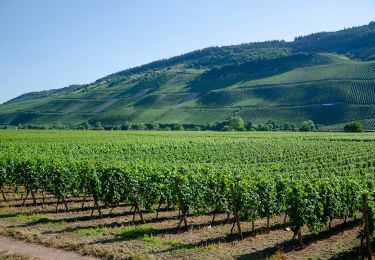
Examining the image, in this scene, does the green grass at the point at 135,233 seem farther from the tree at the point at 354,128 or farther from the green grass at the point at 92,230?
the tree at the point at 354,128

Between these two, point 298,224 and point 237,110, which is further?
point 237,110

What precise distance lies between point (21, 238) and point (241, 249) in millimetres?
8824

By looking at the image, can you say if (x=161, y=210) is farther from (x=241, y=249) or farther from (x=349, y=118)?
(x=349, y=118)

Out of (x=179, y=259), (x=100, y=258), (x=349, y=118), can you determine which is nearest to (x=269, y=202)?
(x=179, y=259)

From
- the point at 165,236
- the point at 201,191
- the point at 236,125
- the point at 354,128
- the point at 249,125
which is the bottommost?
the point at 354,128

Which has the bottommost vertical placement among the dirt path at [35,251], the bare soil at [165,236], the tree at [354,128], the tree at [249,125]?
the tree at [354,128]

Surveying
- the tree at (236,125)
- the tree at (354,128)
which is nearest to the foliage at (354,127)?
the tree at (354,128)

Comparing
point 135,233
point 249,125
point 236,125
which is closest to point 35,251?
point 135,233

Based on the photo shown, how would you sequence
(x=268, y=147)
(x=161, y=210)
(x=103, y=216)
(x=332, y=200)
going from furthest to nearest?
(x=268, y=147) → (x=161, y=210) → (x=103, y=216) → (x=332, y=200)

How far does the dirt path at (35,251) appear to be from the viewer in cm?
1393

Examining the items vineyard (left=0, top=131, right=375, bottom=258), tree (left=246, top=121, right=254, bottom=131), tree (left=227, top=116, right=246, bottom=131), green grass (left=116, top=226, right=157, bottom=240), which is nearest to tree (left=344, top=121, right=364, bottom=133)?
tree (left=227, top=116, right=246, bottom=131)

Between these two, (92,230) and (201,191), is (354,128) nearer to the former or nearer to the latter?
(201,191)

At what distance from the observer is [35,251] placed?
47.9ft

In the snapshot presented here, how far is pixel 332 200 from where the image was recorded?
17484 mm
